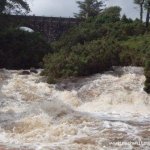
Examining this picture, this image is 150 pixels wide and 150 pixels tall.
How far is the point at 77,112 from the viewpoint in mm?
16984

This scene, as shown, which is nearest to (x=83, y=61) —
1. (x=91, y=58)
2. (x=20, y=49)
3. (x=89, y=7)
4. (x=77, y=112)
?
(x=91, y=58)

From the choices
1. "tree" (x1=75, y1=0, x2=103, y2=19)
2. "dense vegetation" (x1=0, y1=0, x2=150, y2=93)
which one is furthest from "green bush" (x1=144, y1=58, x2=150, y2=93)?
"tree" (x1=75, y1=0, x2=103, y2=19)

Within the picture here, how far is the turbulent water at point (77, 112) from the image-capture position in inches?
527

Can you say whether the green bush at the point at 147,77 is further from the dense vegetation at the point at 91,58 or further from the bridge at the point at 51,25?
the bridge at the point at 51,25

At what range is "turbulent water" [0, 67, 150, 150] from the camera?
43.9 ft

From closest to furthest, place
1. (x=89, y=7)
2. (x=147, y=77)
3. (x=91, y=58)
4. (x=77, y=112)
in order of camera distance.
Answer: (x=77, y=112), (x=147, y=77), (x=91, y=58), (x=89, y=7)

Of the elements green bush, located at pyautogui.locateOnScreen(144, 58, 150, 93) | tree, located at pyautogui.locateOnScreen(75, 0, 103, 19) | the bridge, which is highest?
tree, located at pyautogui.locateOnScreen(75, 0, 103, 19)

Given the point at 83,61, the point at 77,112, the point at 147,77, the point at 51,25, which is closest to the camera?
the point at 77,112

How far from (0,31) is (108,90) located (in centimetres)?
1334

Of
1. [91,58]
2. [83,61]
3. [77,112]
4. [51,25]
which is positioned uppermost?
[51,25]

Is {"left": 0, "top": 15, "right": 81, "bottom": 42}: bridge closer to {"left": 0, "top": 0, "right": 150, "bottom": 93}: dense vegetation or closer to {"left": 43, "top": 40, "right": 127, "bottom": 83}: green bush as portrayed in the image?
{"left": 0, "top": 0, "right": 150, "bottom": 93}: dense vegetation

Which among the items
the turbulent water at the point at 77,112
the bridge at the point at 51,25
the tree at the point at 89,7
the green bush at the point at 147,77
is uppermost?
the tree at the point at 89,7

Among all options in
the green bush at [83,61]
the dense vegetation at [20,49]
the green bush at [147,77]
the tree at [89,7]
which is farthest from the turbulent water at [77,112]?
the tree at [89,7]

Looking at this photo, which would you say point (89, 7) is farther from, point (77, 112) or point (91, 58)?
point (77, 112)
